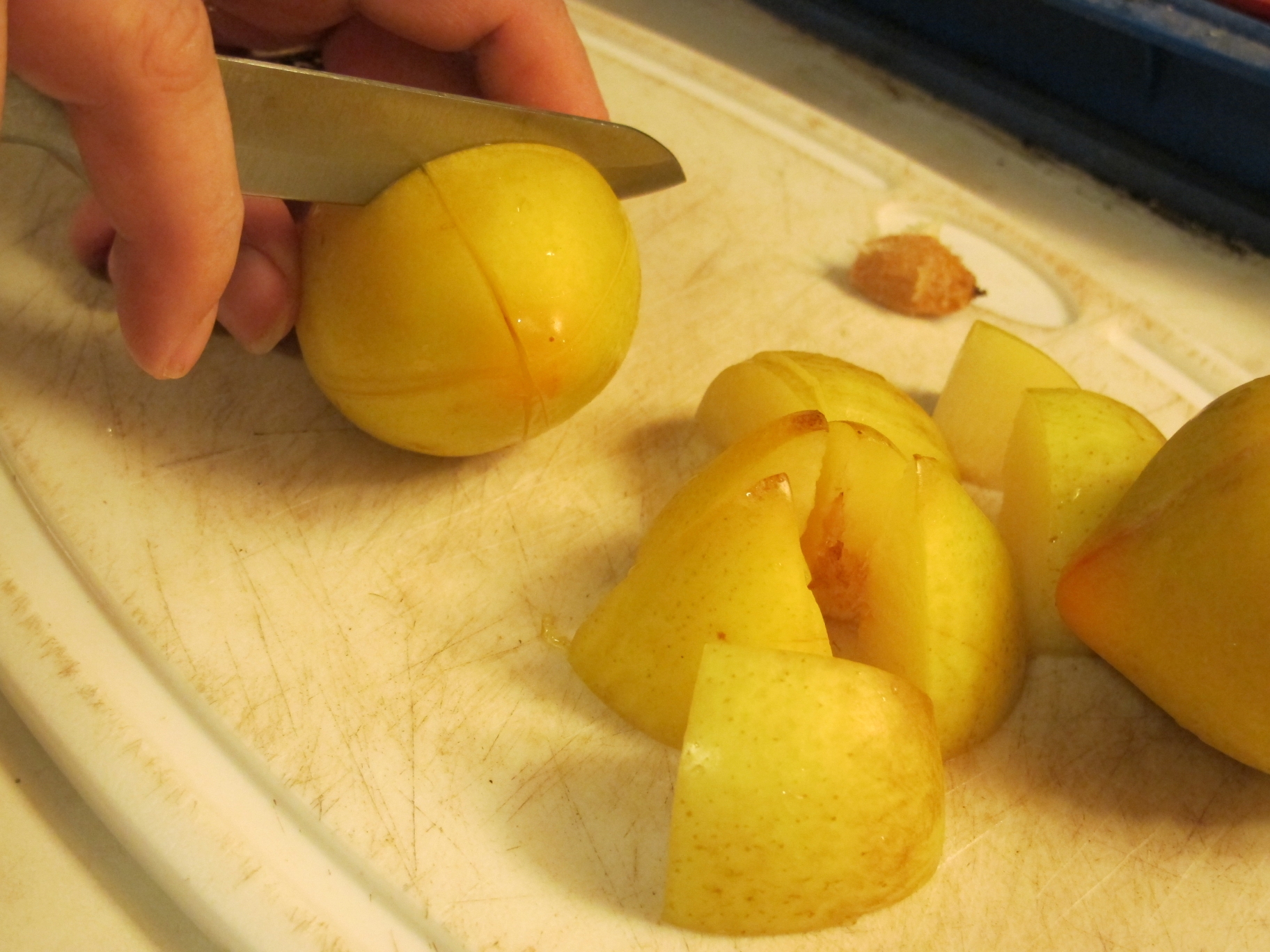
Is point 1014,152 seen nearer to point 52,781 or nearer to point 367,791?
point 367,791

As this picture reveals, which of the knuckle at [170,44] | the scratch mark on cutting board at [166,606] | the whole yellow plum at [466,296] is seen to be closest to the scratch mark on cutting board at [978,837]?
the whole yellow plum at [466,296]

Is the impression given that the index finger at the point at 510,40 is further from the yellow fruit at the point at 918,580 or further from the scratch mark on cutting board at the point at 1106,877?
the scratch mark on cutting board at the point at 1106,877

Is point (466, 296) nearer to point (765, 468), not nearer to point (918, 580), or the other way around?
point (765, 468)

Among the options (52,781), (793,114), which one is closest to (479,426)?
(52,781)

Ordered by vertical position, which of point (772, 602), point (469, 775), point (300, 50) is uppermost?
point (300, 50)

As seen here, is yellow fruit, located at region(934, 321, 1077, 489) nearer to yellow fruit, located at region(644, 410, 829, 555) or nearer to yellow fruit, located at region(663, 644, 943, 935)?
yellow fruit, located at region(644, 410, 829, 555)

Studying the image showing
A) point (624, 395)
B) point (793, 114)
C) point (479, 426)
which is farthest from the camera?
point (793, 114)

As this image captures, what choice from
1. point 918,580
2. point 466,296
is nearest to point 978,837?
point 918,580
